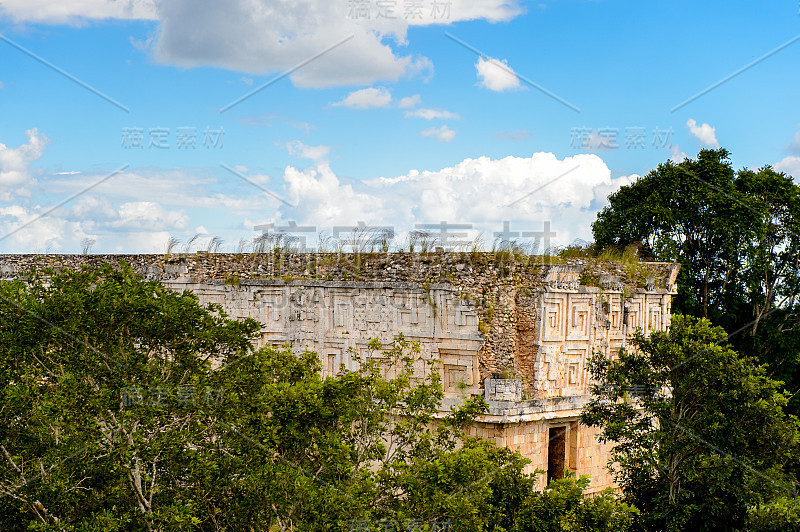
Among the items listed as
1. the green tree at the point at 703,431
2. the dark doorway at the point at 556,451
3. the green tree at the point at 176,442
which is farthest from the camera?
the dark doorway at the point at 556,451

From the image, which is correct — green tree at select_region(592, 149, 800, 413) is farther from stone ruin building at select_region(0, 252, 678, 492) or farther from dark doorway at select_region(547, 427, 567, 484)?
dark doorway at select_region(547, 427, 567, 484)

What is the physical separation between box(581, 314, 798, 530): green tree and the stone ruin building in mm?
1945

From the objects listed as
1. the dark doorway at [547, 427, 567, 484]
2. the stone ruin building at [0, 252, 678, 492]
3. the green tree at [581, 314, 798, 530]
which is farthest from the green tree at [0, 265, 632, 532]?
the dark doorway at [547, 427, 567, 484]

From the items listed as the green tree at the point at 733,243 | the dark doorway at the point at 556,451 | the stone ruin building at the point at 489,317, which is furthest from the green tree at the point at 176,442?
the green tree at the point at 733,243

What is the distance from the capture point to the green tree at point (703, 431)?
540 inches

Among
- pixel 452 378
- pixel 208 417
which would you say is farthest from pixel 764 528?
pixel 208 417

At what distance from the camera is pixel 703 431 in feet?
46.3

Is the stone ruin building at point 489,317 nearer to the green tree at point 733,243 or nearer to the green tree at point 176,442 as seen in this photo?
the green tree at point 176,442

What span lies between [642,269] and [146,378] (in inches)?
539

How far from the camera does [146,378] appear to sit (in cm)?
1040

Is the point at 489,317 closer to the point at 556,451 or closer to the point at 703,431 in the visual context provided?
the point at 556,451

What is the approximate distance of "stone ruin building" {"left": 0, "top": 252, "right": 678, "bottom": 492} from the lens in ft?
52.5

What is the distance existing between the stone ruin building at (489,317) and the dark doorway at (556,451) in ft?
0.08

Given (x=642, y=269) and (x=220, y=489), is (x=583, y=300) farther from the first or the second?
(x=220, y=489)
